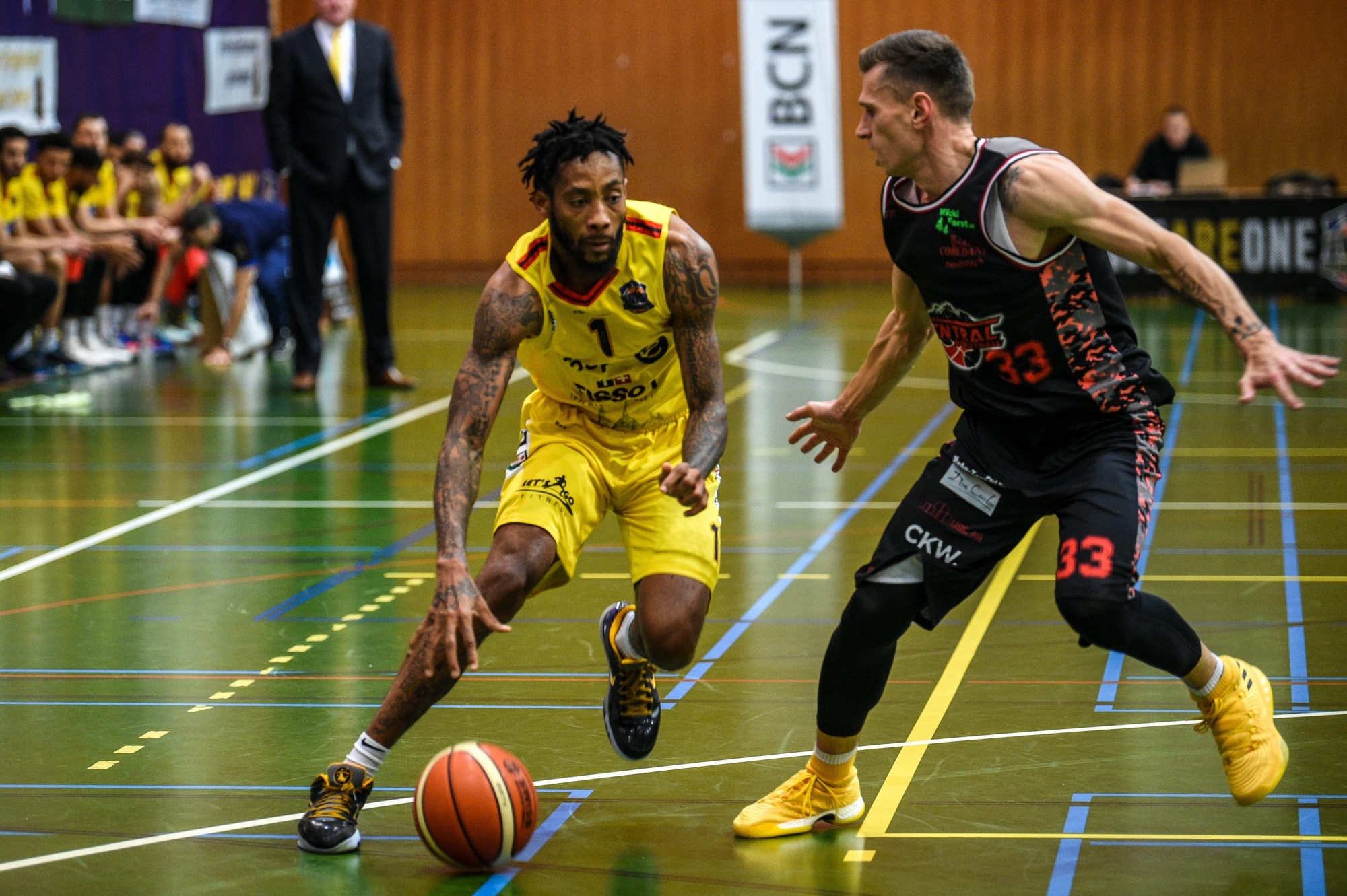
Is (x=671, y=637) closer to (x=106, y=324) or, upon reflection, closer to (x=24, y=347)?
(x=24, y=347)

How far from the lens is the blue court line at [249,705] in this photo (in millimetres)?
4859

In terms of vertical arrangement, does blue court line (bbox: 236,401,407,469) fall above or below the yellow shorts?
below

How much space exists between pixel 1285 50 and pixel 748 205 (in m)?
6.92

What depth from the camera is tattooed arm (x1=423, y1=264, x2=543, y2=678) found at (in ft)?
12.0

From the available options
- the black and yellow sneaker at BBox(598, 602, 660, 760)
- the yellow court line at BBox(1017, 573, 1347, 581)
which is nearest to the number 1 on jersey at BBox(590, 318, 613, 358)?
the black and yellow sneaker at BBox(598, 602, 660, 760)

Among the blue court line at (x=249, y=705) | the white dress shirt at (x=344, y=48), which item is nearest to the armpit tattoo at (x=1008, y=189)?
the blue court line at (x=249, y=705)

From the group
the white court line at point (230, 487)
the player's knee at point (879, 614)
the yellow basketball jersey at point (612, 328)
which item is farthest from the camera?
the white court line at point (230, 487)

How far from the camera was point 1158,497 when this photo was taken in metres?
7.86

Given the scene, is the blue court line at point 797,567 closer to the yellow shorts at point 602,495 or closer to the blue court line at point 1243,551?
the yellow shorts at point 602,495

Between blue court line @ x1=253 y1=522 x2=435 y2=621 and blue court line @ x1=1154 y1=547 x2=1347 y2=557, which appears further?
blue court line @ x1=1154 y1=547 x2=1347 y2=557

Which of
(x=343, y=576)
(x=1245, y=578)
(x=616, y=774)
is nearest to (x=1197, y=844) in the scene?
(x=616, y=774)

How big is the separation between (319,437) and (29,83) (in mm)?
5816

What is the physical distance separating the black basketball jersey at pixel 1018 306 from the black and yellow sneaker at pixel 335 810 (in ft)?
5.35

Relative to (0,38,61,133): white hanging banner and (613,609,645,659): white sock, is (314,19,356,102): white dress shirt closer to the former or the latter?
(0,38,61,133): white hanging banner
